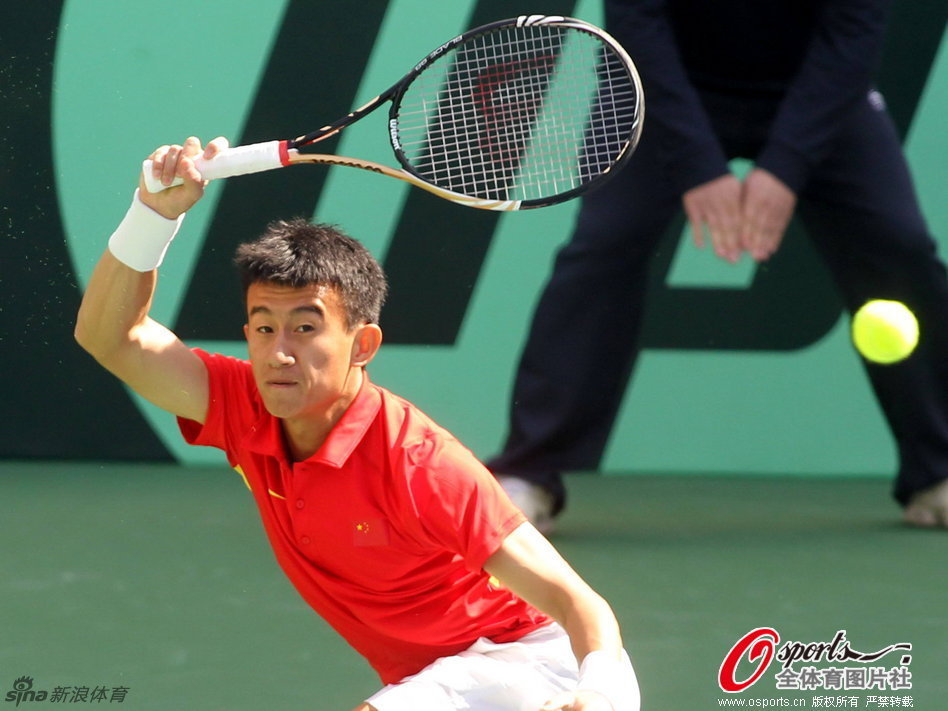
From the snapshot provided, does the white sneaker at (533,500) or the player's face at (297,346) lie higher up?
the player's face at (297,346)

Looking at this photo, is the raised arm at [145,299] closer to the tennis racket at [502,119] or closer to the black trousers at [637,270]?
the tennis racket at [502,119]

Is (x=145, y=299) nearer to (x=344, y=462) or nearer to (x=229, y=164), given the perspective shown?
(x=229, y=164)

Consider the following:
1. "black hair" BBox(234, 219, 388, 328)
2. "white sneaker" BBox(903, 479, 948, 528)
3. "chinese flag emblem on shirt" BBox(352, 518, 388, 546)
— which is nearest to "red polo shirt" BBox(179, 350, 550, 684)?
"chinese flag emblem on shirt" BBox(352, 518, 388, 546)

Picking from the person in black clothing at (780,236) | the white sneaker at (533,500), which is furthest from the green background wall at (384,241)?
the white sneaker at (533,500)

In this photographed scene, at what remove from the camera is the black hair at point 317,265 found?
2.23m

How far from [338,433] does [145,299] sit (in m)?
0.34

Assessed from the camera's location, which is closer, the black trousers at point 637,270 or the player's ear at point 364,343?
the player's ear at point 364,343

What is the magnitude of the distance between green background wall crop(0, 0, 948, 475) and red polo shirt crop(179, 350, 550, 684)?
252 centimetres

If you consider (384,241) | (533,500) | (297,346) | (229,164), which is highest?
(229,164)

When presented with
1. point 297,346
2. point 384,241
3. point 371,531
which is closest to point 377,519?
point 371,531

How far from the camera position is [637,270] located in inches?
160

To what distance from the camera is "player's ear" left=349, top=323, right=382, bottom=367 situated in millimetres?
2312

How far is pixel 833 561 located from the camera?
3787 millimetres

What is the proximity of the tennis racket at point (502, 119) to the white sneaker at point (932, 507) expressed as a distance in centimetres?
124
